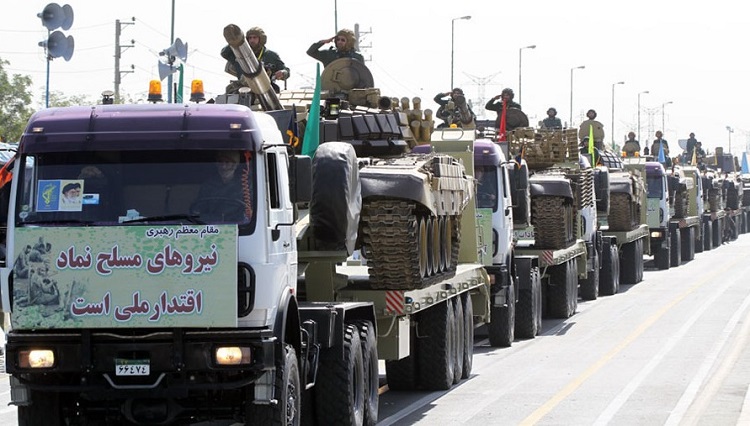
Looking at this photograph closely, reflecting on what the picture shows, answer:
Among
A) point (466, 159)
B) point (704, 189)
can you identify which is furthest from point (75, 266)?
point (704, 189)

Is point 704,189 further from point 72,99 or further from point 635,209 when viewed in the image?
point 72,99

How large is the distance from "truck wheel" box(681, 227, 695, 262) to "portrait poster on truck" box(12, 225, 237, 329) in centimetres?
3955

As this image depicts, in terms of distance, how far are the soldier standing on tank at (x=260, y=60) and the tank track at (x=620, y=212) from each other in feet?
64.2

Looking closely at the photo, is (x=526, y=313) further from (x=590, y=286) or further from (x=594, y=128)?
(x=594, y=128)

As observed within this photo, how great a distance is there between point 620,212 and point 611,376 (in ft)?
57.0

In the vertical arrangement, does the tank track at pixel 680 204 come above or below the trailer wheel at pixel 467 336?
above

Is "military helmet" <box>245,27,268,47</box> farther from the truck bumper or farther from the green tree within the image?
the green tree

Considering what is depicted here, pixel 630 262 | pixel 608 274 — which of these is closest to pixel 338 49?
pixel 608 274

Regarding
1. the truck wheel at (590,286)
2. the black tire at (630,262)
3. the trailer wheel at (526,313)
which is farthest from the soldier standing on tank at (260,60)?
the black tire at (630,262)

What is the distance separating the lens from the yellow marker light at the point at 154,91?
40.4 feet

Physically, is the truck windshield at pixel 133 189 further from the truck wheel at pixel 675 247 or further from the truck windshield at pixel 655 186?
the truck wheel at pixel 675 247

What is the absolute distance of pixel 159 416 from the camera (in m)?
11.2

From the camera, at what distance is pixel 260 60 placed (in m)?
15.5

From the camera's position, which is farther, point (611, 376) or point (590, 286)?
point (590, 286)
